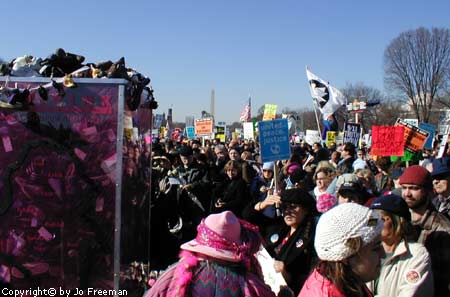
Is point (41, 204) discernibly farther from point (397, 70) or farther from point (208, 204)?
point (397, 70)

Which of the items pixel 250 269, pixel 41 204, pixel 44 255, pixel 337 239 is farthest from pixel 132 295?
pixel 337 239

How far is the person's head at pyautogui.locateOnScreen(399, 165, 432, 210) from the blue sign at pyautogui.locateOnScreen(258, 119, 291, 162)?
3723mm

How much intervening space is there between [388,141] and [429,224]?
6.48 metres

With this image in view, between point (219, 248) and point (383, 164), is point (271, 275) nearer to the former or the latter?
point (219, 248)

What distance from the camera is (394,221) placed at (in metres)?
3.55

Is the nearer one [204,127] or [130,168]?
[130,168]

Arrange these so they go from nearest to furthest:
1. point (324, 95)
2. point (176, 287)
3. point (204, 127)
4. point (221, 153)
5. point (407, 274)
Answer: point (176, 287) → point (407, 274) → point (324, 95) → point (221, 153) → point (204, 127)

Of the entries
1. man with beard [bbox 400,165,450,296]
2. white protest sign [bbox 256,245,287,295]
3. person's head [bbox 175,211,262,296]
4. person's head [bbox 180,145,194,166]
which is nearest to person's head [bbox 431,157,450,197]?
man with beard [bbox 400,165,450,296]

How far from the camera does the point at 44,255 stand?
4227 millimetres

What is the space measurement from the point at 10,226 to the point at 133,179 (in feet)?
3.77

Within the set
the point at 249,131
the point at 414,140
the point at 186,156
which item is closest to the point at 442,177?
the point at 186,156

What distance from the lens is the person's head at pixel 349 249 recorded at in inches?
98.4

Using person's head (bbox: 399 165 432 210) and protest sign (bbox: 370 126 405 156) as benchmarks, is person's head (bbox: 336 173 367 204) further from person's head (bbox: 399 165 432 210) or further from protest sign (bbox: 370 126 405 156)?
protest sign (bbox: 370 126 405 156)

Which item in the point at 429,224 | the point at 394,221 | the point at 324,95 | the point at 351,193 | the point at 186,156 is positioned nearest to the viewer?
the point at 394,221
